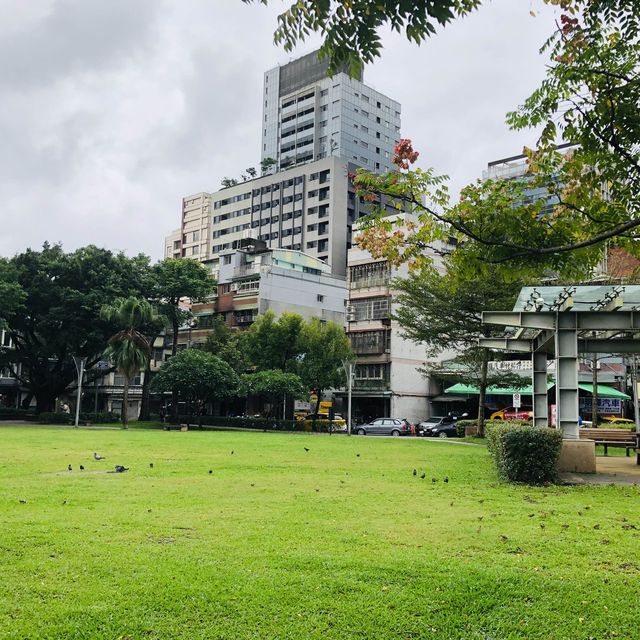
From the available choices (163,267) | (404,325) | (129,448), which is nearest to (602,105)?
(129,448)

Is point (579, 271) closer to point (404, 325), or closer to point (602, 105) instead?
point (602, 105)

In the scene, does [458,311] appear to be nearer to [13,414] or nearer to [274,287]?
[274,287]

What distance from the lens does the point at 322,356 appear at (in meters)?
50.0

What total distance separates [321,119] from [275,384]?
56887 millimetres

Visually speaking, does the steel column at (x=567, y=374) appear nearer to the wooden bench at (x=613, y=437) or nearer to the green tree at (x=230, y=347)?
the wooden bench at (x=613, y=437)

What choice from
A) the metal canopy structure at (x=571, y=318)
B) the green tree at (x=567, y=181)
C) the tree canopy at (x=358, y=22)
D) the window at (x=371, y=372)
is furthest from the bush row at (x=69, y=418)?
the tree canopy at (x=358, y=22)

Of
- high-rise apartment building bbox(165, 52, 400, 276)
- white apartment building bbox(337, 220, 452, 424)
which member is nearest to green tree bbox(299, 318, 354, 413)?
white apartment building bbox(337, 220, 452, 424)

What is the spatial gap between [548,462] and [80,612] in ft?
31.0

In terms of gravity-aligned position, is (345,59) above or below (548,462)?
above

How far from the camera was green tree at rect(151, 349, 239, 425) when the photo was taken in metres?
→ 47.6

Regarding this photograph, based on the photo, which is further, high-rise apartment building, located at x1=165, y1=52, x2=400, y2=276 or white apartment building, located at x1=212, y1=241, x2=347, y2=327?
high-rise apartment building, located at x1=165, y1=52, x2=400, y2=276

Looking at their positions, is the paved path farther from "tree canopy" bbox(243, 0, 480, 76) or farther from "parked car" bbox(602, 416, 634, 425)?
"parked car" bbox(602, 416, 634, 425)

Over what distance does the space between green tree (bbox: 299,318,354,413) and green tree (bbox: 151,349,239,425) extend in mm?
5170

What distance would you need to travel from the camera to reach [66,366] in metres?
55.2
